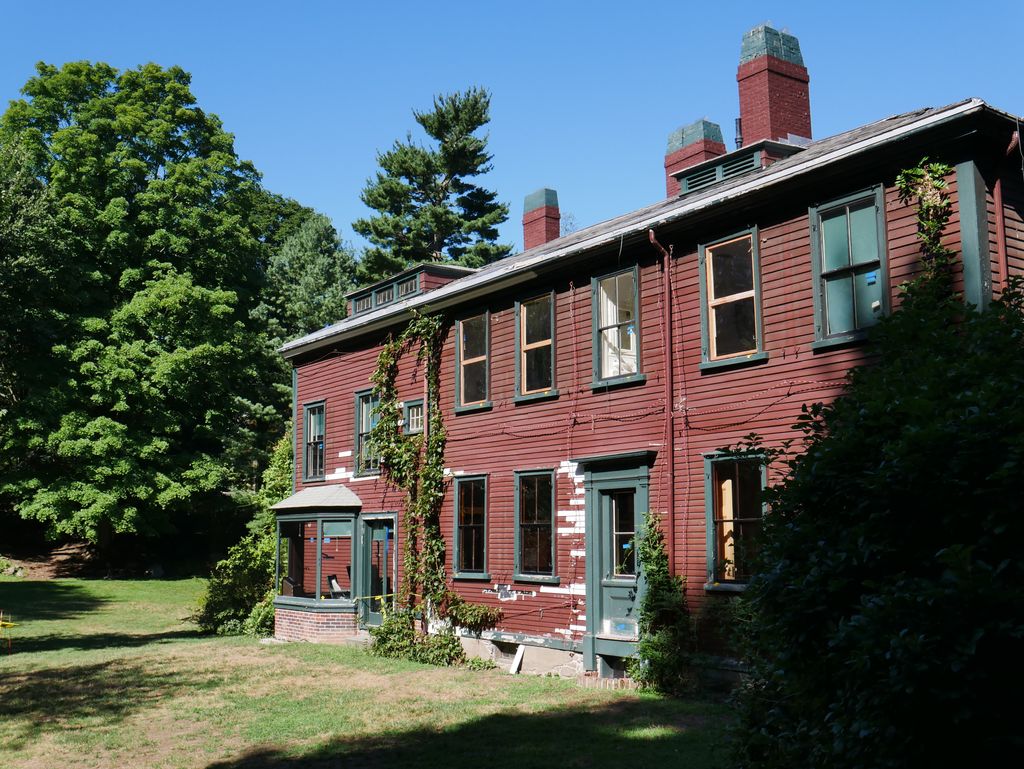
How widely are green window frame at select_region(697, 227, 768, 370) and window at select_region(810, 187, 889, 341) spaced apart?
1.01 meters

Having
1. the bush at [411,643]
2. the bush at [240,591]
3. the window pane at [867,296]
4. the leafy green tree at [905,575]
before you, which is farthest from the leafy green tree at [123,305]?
the leafy green tree at [905,575]

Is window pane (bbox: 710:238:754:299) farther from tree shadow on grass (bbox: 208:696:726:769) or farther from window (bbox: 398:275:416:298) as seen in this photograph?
window (bbox: 398:275:416:298)

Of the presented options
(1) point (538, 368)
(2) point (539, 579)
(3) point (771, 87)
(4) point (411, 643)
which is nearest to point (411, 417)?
(1) point (538, 368)

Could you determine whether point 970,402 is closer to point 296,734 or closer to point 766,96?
point 296,734

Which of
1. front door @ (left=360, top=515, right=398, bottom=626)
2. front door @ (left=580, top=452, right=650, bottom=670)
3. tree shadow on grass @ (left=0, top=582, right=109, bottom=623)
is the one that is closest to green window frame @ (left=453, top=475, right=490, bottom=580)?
front door @ (left=360, top=515, right=398, bottom=626)

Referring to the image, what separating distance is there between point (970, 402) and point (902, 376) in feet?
3.81

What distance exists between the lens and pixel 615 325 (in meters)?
16.4

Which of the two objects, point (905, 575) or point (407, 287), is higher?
point (407, 287)

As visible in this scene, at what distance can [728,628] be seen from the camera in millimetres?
13523

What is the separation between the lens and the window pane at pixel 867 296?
12.7 m

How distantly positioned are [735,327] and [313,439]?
14021mm

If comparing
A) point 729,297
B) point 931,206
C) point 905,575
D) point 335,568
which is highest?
point 931,206

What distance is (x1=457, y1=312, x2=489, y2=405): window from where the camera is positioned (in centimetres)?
1941

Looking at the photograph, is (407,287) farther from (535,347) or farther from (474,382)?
(535,347)
